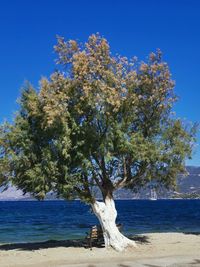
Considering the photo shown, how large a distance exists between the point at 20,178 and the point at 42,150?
7.08 ft

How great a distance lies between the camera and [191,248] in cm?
2827

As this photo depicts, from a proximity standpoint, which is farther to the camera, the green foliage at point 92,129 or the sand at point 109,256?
the green foliage at point 92,129

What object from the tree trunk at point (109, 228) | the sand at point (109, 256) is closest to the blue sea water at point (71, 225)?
the tree trunk at point (109, 228)

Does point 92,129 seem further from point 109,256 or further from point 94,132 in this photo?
point 109,256

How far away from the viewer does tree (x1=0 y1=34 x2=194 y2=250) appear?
87.8 feet

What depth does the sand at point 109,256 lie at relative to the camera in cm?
2289

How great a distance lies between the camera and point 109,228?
1082 inches

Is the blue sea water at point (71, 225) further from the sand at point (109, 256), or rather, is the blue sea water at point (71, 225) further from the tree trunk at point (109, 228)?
the sand at point (109, 256)

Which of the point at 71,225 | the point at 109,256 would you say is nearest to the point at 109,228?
the point at 109,256

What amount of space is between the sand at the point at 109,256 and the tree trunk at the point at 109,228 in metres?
0.46

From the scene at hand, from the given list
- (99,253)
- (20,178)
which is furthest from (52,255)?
(20,178)

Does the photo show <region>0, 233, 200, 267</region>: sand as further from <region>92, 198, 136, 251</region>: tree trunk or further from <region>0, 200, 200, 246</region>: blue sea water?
<region>0, 200, 200, 246</region>: blue sea water

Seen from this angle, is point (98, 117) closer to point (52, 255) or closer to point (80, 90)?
point (80, 90)

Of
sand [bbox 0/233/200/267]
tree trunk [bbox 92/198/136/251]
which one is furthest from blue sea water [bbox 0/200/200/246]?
sand [bbox 0/233/200/267]
